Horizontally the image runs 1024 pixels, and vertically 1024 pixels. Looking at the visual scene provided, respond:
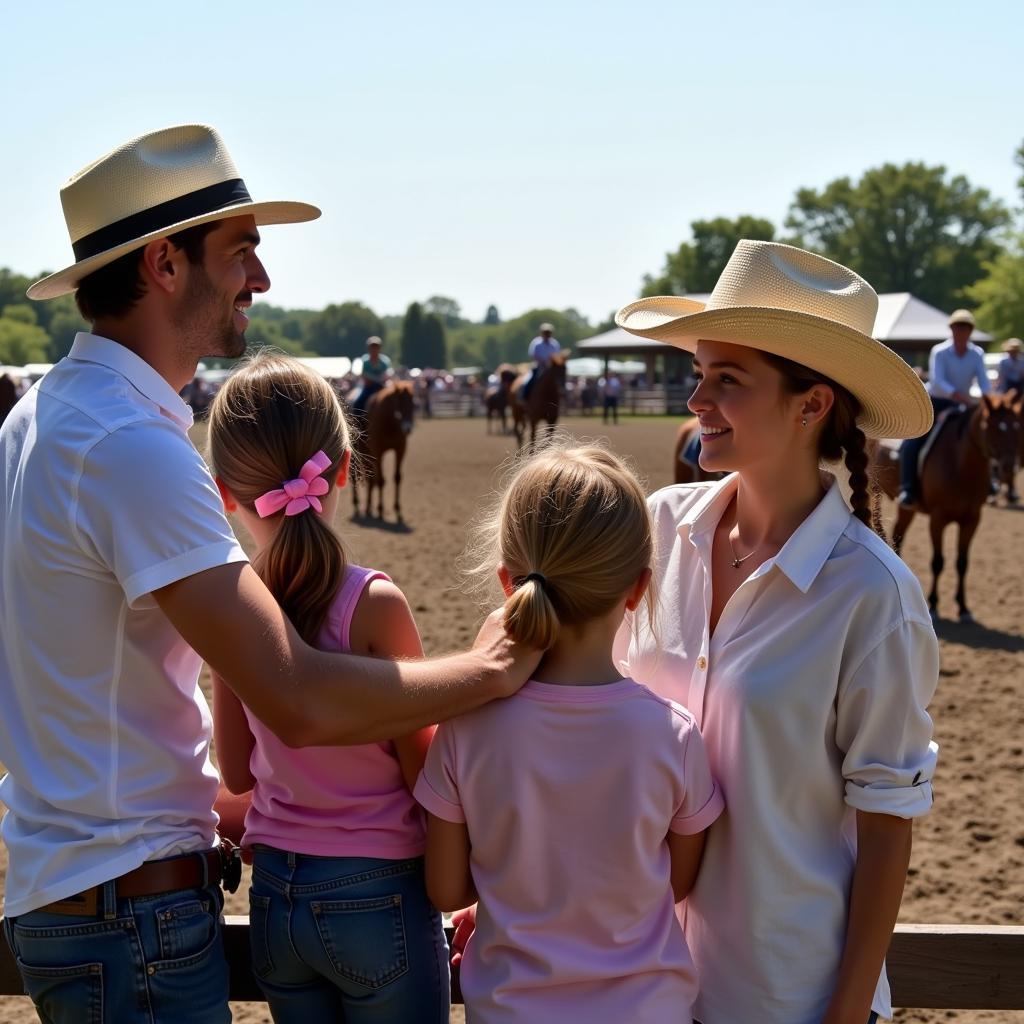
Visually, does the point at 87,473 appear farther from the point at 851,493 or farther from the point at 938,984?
the point at 938,984

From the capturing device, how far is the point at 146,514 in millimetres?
1712

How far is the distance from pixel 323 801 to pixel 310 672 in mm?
330

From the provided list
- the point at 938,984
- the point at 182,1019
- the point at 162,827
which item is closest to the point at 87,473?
the point at 162,827

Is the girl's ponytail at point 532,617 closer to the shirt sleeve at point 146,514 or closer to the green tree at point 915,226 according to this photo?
the shirt sleeve at point 146,514

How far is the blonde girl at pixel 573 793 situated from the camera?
1.83 metres

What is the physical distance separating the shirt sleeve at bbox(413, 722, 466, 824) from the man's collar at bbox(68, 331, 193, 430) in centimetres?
71

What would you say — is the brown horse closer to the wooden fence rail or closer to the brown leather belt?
the wooden fence rail

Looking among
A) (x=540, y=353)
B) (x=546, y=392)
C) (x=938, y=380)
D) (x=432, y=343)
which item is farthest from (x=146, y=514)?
(x=432, y=343)

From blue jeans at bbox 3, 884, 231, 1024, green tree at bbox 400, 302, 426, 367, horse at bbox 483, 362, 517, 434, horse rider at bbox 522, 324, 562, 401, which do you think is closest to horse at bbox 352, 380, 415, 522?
horse rider at bbox 522, 324, 562, 401

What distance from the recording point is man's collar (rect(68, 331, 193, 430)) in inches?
75.7

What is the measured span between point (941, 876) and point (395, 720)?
3.96 meters

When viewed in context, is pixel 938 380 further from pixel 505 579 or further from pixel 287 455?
pixel 287 455

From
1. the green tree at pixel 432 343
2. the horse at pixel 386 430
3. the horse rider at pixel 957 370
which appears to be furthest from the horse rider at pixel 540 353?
the green tree at pixel 432 343

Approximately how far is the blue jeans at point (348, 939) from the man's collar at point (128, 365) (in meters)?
0.81
